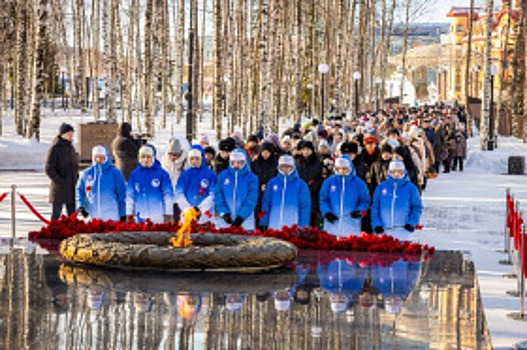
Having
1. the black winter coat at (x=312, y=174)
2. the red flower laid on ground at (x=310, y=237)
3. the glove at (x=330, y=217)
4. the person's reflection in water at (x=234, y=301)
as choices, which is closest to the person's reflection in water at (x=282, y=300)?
the person's reflection in water at (x=234, y=301)

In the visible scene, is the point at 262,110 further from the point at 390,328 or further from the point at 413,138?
the point at 390,328

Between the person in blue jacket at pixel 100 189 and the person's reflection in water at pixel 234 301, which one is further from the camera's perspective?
the person in blue jacket at pixel 100 189

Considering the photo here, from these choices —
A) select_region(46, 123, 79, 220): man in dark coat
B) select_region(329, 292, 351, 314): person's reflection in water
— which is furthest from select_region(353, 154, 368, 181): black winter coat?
select_region(329, 292, 351, 314): person's reflection in water

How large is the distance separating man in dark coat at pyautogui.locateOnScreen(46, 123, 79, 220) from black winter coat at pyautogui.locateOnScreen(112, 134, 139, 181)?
2170 mm

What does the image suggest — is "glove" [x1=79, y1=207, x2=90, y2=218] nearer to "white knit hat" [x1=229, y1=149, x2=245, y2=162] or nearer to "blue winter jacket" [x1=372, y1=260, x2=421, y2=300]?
"white knit hat" [x1=229, y1=149, x2=245, y2=162]

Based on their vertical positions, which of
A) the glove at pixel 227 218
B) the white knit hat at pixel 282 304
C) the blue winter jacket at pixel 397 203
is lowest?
the white knit hat at pixel 282 304

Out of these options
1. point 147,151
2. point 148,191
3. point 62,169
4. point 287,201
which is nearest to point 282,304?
point 287,201

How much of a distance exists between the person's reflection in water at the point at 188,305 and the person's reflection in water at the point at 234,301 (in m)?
0.23

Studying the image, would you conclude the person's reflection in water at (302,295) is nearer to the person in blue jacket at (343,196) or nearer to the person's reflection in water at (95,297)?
the person's reflection in water at (95,297)

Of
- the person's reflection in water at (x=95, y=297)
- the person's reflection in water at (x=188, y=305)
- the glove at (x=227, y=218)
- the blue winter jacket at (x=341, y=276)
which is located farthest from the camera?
the glove at (x=227, y=218)

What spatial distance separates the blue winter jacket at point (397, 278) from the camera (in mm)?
10133

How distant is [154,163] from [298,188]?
5.69ft

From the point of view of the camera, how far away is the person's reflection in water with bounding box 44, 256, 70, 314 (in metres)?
9.18

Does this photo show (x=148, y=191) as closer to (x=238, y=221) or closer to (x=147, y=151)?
(x=147, y=151)
